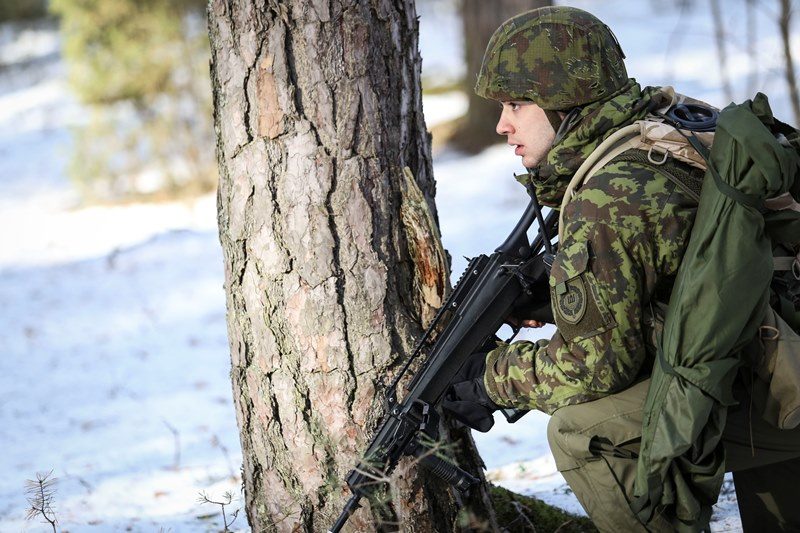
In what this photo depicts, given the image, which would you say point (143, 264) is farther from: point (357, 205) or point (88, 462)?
point (357, 205)

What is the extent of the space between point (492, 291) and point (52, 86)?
15396mm

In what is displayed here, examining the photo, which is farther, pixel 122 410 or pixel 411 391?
pixel 122 410

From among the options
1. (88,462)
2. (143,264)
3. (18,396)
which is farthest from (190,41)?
(88,462)

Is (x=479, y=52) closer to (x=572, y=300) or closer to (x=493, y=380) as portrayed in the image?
(x=493, y=380)

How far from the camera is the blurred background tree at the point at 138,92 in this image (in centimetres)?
918

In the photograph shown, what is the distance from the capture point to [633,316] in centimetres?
234

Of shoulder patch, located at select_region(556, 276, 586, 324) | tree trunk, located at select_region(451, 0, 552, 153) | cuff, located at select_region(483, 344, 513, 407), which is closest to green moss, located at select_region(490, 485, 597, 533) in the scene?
cuff, located at select_region(483, 344, 513, 407)

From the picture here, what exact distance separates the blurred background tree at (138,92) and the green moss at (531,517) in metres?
7.30

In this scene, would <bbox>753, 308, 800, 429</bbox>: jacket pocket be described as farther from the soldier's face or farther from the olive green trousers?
the soldier's face

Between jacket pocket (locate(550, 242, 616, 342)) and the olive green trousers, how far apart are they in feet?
0.94

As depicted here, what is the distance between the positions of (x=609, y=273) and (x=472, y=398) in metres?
0.65

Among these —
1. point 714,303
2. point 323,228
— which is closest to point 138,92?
point 323,228

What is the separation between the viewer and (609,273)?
7.58 ft

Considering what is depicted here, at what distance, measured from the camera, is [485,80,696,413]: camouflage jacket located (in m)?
2.31
